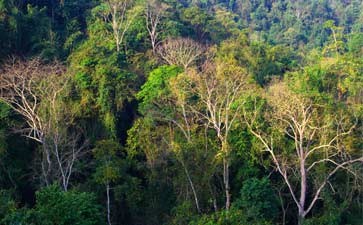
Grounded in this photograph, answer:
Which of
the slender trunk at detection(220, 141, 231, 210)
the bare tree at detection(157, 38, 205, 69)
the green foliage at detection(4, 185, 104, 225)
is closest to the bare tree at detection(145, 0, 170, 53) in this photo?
the bare tree at detection(157, 38, 205, 69)

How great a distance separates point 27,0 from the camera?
2569 cm

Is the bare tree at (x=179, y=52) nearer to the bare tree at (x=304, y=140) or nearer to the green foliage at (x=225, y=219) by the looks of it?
the bare tree at (x=304, y=140)

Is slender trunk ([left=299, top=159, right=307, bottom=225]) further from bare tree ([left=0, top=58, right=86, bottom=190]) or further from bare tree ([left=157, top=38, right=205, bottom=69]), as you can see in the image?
bare tree ([left=157, top=38, right=205, bottom=69])

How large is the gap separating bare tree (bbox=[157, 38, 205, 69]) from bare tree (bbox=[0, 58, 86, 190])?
6656 mm

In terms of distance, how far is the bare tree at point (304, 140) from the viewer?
15.6m

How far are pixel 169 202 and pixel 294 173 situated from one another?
4375mm

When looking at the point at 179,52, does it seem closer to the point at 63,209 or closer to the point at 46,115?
the point at 46,115

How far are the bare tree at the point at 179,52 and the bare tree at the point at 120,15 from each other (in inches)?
86.9

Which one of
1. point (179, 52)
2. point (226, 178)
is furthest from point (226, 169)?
point (179, 52)

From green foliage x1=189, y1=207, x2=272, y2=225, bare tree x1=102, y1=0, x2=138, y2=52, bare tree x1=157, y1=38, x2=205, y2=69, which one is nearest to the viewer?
green foliage x1=189, y1=207, x2=272, y2=225

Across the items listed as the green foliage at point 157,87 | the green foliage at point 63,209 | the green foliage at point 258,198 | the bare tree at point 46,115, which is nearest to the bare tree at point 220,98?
the green foliage at point 258,198

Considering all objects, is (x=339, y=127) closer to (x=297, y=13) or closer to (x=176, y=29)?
(x=176, y=29)

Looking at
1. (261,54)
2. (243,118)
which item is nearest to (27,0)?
(261,54)

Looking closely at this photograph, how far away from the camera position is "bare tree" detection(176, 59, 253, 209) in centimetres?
1659
